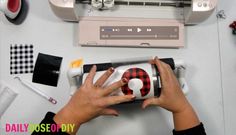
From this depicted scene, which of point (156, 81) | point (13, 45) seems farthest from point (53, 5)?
point (156, 81)

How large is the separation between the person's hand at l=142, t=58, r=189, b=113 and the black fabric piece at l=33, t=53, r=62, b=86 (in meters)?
0.28

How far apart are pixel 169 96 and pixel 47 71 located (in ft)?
1.18

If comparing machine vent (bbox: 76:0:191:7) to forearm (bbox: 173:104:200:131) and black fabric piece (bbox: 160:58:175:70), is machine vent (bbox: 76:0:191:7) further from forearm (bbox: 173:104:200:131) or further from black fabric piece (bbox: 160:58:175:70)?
forearm (bbox: 173:104:200:131)

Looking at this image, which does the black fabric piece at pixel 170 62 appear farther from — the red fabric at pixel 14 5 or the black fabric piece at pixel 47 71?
the red fabric at pixel 14 5

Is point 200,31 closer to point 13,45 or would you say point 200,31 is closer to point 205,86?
point 205,86

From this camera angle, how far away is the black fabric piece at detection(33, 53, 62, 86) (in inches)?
33.2

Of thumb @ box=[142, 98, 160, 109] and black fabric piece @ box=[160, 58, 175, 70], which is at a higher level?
black fabric piece @ box=[160, 58, 175, 70]

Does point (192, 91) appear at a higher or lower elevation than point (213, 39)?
lower

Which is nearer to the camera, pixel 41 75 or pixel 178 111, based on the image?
pixel 178 111

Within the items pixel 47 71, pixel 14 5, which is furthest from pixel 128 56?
pixel 14 5

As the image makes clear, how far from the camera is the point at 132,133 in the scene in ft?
2.68

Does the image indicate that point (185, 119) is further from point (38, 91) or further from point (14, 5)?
point (14, 5)

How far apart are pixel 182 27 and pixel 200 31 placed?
0.07m

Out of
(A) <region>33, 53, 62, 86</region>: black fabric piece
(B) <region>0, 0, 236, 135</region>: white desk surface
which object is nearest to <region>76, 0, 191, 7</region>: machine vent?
(B) <region>0, 0, 236, 135</region>: white desk surface
